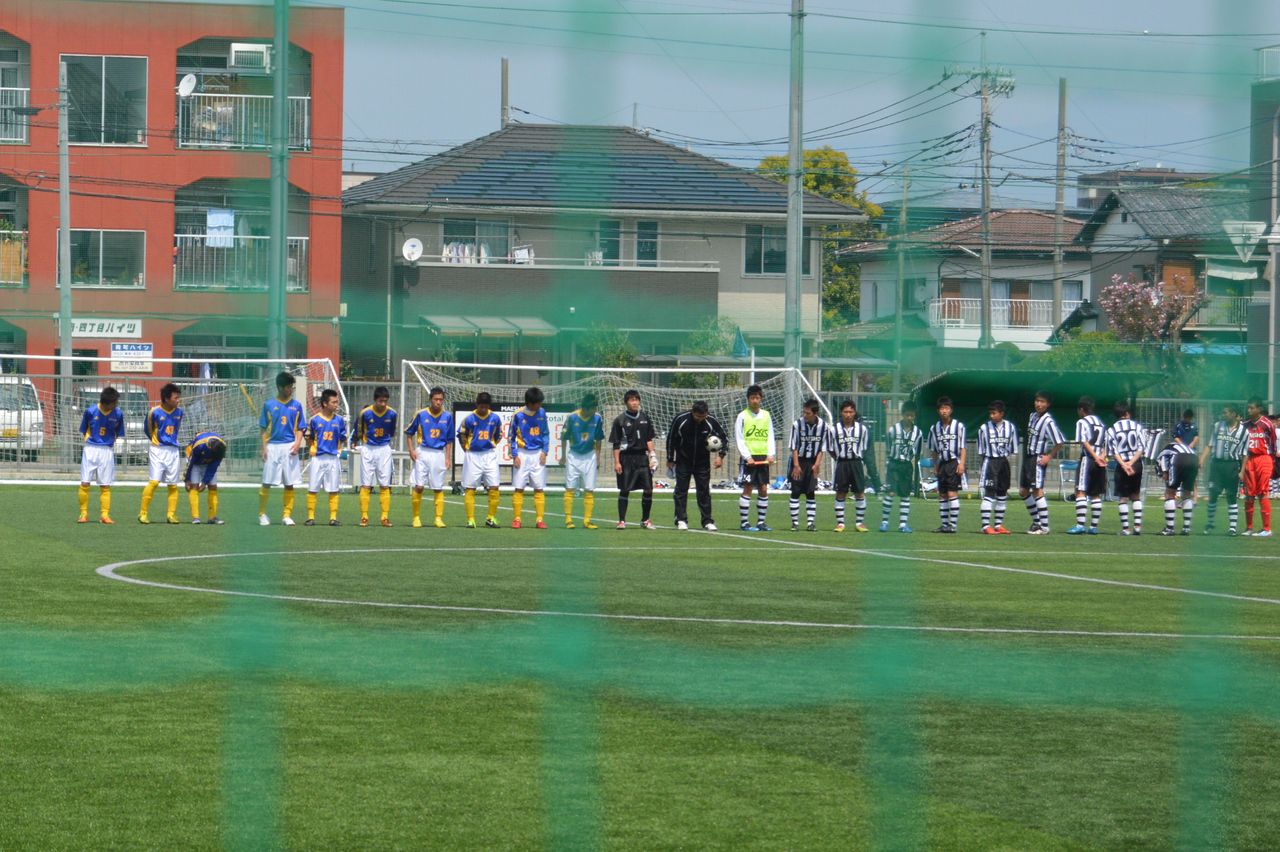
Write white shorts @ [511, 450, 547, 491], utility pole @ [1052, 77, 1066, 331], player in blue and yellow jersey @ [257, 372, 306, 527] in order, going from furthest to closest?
white shorts @ [511, 450, 547, 491], player in blue and yellow jersey @ [257, 372, 306, 527], utility pole @ [1052, 77, 1066, 331]

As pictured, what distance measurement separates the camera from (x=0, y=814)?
421cm

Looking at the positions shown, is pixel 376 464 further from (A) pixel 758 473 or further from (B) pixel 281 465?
(A) pixel 758 473

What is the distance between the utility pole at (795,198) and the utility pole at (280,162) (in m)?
0.79

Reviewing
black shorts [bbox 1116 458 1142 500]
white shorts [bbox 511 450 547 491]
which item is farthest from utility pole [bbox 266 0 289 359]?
black shorts [bbox 1116 458 1142 500]

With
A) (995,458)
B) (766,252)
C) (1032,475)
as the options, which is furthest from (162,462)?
(766,252)

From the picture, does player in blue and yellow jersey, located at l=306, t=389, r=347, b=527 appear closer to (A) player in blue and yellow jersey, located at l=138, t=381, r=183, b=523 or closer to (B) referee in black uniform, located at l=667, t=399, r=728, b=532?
(A) player in blue and yellow jersey, located at l=138, t=381, r=183, b=523

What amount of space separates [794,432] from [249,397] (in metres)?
Answer: 6.74

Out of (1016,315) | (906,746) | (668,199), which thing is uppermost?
(668,199)

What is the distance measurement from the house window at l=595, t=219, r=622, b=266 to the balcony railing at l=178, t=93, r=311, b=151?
0.49m

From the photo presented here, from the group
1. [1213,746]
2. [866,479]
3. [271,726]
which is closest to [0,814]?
[271,726]

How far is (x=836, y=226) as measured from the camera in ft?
10.5

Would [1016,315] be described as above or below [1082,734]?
above

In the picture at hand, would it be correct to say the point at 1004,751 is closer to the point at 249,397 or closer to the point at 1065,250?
the point at 1065,250

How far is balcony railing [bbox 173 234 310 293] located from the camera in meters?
2.79
